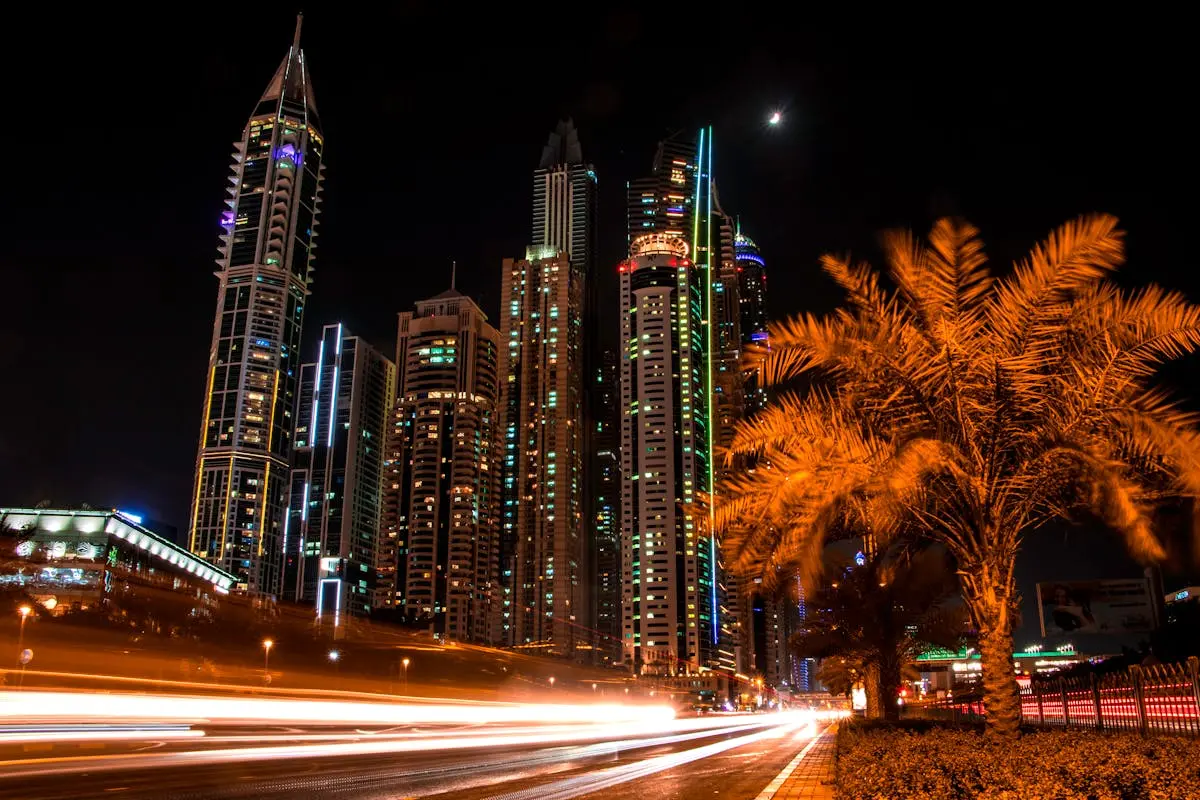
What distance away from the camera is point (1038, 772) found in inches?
267

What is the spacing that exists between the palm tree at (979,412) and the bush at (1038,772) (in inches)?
115

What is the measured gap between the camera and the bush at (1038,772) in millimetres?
6383

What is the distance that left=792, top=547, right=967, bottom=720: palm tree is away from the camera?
2169cm

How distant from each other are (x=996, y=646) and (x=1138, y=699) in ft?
7.23

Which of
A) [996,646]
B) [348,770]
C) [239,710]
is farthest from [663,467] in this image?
[996,646]

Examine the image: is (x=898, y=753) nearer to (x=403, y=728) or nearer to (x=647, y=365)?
(x=403, y=728)

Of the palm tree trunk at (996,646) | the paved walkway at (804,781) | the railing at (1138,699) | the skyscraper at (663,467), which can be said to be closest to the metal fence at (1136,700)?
the railing at (1138,699)

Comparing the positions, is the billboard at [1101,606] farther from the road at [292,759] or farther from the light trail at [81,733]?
the light trail at [81,733]

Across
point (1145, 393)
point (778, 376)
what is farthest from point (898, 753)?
point (1145, 393)

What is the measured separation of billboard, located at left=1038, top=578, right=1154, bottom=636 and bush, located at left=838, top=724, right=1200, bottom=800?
43.3 metres

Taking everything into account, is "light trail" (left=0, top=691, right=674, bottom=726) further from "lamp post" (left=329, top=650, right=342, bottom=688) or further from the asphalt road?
"lamp post" (left=329, top=650, right=342, bottom=688)

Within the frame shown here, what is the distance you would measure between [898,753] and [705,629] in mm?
164131

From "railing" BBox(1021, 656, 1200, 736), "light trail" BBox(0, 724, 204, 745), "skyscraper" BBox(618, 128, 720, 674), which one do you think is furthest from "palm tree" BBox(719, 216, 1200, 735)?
"skyscraper" BBox(618, 128, 720, 674)

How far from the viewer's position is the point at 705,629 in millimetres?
167125
